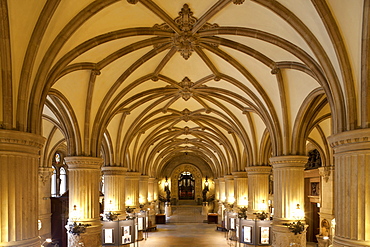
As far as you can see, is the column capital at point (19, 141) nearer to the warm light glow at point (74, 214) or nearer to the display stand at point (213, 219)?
the warm light glow at point (74, 214)

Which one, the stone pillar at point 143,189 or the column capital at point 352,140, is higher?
the column capital at point 352,140

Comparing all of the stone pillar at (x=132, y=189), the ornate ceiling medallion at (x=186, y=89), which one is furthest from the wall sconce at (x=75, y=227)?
the stone pillar at (x=132, y=189)

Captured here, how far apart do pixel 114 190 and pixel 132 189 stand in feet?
18.7

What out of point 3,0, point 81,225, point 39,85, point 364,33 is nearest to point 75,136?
point 81,225

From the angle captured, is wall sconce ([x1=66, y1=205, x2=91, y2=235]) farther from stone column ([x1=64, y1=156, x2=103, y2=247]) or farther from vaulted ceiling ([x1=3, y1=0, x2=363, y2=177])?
vaulted ceiling ([x1=3, y1=0, x2=363, y2=177])

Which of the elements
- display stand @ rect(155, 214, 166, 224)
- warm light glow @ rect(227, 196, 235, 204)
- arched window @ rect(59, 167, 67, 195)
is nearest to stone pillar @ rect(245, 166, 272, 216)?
warm light glow @ rect(227, 196, 235, 204)

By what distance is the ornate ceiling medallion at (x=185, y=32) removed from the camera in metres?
12.0

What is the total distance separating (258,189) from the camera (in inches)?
830

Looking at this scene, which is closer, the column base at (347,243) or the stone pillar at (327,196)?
the column base at (347,243)

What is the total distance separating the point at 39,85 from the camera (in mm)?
9805

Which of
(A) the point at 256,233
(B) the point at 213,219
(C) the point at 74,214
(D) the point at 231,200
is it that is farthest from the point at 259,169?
(B) the point at 213,219

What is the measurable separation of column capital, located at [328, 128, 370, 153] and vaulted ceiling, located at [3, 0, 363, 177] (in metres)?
0.31

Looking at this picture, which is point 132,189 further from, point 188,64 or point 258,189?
point 188,64

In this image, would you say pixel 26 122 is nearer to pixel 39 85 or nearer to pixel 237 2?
pixel 39 85
